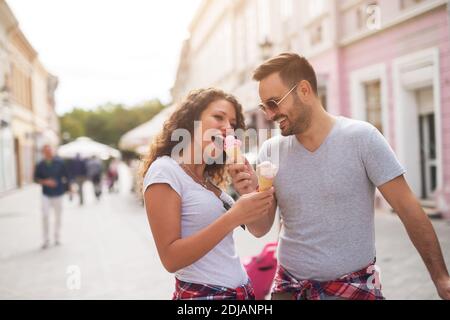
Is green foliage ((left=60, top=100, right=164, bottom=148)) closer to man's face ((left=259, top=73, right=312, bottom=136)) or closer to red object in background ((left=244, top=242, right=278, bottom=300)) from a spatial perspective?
red object in background ((left=244, top=242, right=278, bottom=300))

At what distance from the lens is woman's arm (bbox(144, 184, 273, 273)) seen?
5.99 feet

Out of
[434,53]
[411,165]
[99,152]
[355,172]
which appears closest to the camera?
[355,172]

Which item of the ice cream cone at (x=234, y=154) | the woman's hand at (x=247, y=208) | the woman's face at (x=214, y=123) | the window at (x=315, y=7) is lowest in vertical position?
→ the woman's hand at (x=247, y=208)

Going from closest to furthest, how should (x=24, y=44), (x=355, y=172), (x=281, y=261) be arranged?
(x=355, y=172) → (x=281, y=261) → (x=24, y=44)

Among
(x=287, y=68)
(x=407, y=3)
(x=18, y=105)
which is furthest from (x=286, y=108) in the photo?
(x=18, y=105)

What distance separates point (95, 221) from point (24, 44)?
2258cm

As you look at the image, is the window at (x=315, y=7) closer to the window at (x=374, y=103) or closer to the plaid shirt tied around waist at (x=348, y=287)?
the window at (x=374, y=103)

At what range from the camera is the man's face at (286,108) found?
225 centimetres

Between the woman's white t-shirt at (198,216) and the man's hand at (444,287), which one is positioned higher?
the woman's white t-shirt at (198,216)

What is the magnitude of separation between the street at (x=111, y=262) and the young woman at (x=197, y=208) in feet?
9.73

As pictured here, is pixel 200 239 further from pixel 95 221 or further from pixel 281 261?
pixel 95 221

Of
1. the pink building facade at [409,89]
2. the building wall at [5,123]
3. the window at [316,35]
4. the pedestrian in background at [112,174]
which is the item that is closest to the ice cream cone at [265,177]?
the pink building facade at [409,89]
